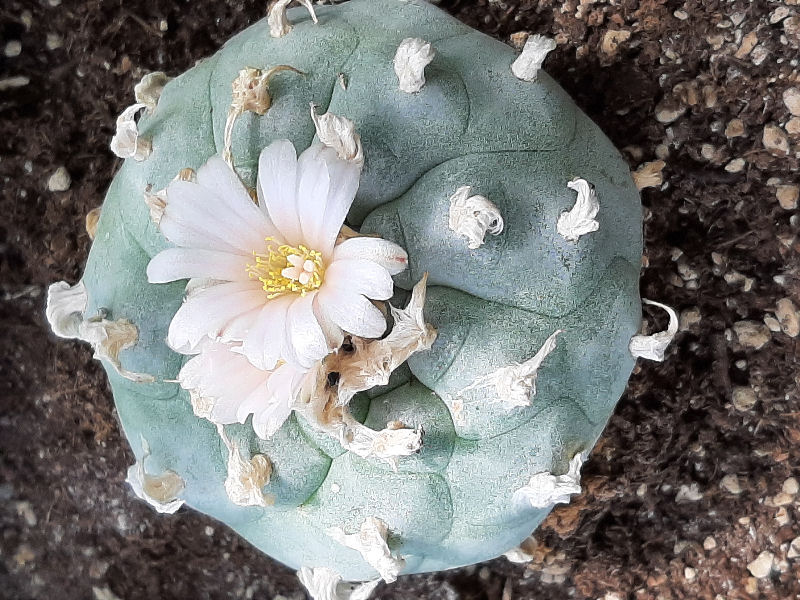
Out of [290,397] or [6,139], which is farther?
[6,139]

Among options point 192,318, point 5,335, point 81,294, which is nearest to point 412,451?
point 192,318

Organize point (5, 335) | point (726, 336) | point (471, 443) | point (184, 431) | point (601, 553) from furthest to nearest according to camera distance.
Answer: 1. point (5, 335)
2. point (601, 553)
3. point (726, 336)
4. point (184, 431)
5. point (471, 443)

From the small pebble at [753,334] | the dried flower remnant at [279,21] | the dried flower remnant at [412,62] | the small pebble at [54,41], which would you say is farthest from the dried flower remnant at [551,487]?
the small pebble at [54,41]

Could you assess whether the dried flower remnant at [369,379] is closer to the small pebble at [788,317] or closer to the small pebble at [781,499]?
the small pebble at [788,317]

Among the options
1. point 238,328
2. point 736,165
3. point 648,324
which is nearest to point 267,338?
point 238,328

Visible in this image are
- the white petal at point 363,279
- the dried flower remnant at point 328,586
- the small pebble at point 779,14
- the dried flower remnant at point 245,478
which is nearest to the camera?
the white petal at point 363,279

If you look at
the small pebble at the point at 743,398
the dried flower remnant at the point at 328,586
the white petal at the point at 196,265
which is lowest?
the small pebble at the point at 743,398

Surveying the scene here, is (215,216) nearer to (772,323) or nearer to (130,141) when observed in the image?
(130,141)

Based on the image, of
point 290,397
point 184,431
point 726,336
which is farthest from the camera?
point 726,336

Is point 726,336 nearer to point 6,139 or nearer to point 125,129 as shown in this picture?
point 125,129
